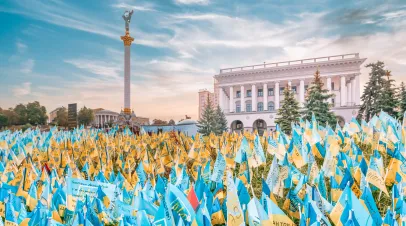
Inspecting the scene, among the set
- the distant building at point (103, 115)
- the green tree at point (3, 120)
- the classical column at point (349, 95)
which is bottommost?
the green tree at point (3, 120)

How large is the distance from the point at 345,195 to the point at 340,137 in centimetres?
315

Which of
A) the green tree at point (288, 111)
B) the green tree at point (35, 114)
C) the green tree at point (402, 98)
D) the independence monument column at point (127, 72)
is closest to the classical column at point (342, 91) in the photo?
the green tree at point (402, 98)

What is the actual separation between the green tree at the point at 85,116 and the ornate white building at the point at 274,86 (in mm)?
20682

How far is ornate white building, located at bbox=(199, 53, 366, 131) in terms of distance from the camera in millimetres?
37875

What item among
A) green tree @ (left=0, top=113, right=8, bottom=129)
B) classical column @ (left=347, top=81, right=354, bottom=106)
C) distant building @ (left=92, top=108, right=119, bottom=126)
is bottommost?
green tree @ (left=0, top=113, right=8, bottom=129)

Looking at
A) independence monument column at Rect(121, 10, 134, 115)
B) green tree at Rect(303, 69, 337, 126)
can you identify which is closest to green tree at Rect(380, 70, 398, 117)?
→ green tree at Rect(303, 69, 337, 126)

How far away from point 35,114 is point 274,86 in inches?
1285

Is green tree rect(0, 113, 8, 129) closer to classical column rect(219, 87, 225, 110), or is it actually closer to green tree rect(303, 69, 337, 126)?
classical column rect(219, 87, 225, 110)

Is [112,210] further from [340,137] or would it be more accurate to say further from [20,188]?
[340,137]

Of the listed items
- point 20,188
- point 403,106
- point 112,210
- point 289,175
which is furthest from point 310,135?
point 403,106

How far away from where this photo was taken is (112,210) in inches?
65.9

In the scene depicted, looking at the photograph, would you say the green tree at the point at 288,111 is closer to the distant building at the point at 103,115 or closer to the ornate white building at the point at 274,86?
the ornate white building at the point at 274,86

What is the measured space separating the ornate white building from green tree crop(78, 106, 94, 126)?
20.7m

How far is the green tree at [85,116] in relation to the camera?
46969 millimetres
